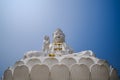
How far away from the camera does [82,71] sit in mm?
3463

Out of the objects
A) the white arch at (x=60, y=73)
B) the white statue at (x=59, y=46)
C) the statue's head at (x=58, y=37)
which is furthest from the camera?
the statue's head at (x=58, y=37)

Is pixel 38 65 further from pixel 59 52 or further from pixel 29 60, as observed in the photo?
pixel 59 52

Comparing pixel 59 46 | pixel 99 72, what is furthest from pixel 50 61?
pixel 59 46

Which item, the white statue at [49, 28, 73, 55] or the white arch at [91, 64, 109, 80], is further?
the white statue at [49, 28, 73, 55]

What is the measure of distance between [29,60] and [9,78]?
394 mm

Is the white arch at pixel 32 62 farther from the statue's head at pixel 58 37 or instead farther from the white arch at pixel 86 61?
the statue's head at pixel 58 37

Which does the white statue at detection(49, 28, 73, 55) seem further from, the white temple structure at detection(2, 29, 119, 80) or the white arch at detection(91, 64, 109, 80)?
the white arch at detection(91, 64, 109, 80)

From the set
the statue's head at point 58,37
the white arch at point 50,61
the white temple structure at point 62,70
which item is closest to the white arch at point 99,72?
the white temple structure at point 62,70

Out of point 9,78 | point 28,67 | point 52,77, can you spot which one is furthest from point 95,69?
point 9,78

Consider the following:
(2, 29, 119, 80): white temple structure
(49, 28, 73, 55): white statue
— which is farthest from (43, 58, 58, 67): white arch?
(49, 28, 73, 55): white statue

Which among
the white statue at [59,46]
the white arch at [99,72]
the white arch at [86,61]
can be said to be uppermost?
the white statue at [59,46]

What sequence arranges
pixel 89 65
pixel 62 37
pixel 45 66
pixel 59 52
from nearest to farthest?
pixel 45 66, pixel 89 65, pixel 59 52, pixel 62 37

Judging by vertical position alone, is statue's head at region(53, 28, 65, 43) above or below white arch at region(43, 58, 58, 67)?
above

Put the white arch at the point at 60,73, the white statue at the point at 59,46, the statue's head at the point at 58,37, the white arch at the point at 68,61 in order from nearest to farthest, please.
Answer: the white arch at the point at 60,73, the white arch at the point at 68,61, the white statue at the point at 59,46, the statue's head at the point at 58,37
